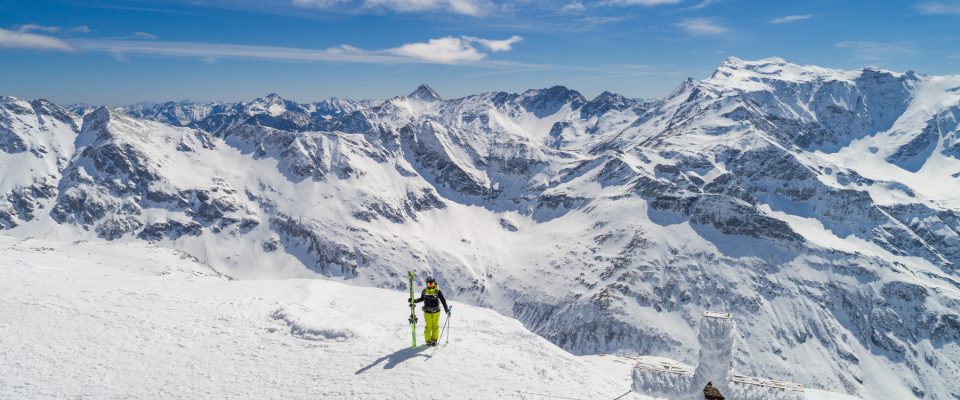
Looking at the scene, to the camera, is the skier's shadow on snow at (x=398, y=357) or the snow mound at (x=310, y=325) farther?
the snow mound at (x=310, y=325)

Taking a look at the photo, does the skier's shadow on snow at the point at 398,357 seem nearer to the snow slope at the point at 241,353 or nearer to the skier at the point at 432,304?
the snow slope at the point at 241,353

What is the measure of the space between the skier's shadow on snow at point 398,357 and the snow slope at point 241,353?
5cm

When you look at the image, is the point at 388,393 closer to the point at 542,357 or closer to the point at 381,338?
the point at 381,338

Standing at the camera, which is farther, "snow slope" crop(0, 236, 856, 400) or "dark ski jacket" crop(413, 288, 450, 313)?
"dark ski jacket" crop(413, 288, 450, 313)

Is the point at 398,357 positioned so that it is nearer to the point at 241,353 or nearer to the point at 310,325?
the point at 310,325

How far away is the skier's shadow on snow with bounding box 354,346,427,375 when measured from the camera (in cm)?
2034

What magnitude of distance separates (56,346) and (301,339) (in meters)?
9.64

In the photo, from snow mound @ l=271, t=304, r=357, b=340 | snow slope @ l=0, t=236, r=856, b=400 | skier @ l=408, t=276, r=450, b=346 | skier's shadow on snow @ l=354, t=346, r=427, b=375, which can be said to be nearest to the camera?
snow slope @ l=0, t=236, r=856, b=400

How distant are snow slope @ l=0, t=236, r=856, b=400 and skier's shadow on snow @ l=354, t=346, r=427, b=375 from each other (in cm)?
5

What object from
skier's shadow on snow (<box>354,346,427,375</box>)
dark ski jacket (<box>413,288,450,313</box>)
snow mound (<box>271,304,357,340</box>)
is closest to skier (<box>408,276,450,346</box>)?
dark ski jacket (<box>413,288,450,313</box>)

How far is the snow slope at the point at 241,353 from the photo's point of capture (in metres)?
18.9

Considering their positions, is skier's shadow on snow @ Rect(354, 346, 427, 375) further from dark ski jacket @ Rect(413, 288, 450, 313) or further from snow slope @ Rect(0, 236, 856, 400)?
dark ski jacket @ Rect(413, 288, 450, 313)

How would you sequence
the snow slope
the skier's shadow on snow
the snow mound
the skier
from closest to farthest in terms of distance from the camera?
the snow slope → the skier's shadow on snow → the skier → the snow mound

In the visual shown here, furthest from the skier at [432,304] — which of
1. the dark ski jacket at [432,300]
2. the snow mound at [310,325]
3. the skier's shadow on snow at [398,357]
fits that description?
the snow mound at [310,325]
